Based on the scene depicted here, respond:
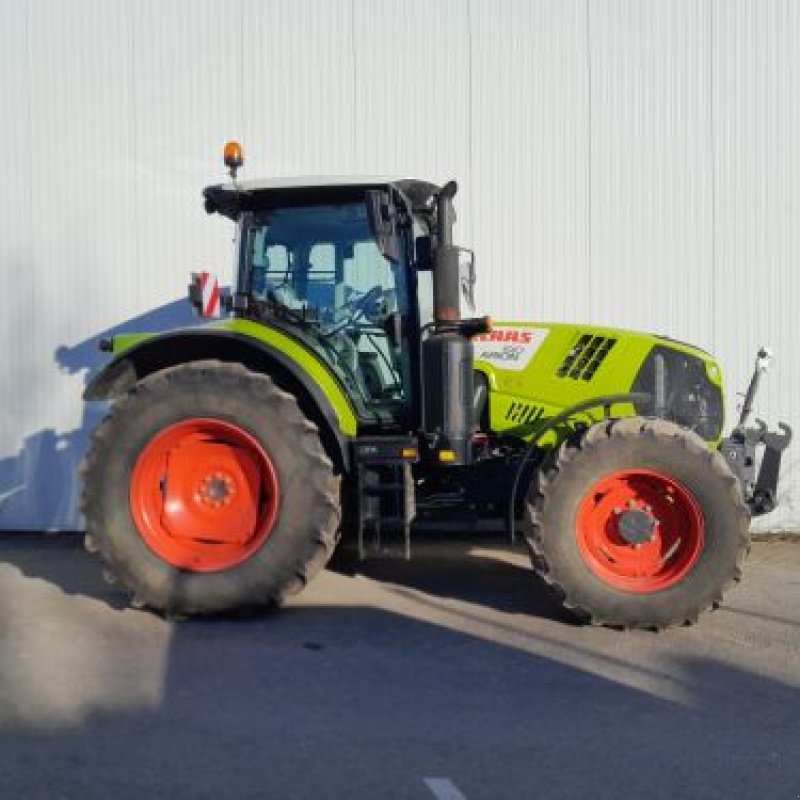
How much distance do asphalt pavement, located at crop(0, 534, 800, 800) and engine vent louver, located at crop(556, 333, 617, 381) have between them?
131 centimetres

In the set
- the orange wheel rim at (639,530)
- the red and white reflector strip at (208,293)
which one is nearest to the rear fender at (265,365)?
the red and white reflector strip at (208,293)

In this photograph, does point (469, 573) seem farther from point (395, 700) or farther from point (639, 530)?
point (395, 700)

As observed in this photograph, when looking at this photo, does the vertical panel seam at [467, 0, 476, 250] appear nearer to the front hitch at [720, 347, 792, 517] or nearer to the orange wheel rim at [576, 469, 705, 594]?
the front hitch at [720, 347, 792, 517]

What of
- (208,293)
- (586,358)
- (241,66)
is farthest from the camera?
(241,66)

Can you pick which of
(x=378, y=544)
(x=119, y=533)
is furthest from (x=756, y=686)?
(x=119, y=533)

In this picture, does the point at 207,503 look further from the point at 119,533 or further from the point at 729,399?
the point at 729,399

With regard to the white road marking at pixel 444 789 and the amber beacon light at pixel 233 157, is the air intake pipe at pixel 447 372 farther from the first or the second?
the white road marking at pixel 444 789

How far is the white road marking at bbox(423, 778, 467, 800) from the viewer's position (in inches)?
115

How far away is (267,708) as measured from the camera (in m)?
3.66

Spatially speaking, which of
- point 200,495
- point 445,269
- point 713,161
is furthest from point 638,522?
point 713,161

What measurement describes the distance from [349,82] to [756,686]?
5518mm

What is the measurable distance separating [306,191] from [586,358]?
1.83m

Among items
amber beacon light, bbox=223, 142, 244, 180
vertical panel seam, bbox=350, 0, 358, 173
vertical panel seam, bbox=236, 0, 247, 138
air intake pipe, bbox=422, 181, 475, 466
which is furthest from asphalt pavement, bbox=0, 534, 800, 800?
vertical panel seam, bbox=236, 0, 247, 138

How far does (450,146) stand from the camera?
7418 millimetres
